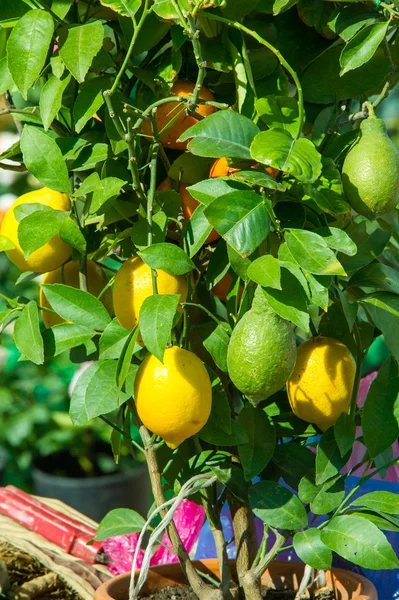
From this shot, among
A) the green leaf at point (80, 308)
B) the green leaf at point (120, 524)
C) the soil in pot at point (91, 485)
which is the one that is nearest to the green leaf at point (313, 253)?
the green leaf at point (80, 308)

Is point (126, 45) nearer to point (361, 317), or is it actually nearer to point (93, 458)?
point (361, 317)

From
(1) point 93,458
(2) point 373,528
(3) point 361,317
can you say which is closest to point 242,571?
(2) point 373,528

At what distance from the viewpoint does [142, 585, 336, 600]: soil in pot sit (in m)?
0.77

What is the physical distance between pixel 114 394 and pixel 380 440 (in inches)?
10.0

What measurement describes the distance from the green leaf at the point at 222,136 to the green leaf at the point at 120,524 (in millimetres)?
408

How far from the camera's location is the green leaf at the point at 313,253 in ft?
1.77

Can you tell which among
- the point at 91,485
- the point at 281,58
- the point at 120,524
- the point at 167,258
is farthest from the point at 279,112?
the point at 91,485

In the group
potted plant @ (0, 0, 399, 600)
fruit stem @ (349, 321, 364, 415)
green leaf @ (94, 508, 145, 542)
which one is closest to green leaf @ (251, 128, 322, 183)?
potted plant @ (0, 0, 399, 600)

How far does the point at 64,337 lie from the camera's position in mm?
688

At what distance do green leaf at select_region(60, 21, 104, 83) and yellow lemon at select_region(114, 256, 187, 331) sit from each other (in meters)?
0.17

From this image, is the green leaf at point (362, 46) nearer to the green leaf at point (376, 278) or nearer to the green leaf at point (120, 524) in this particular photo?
the green leaf at point (376, 278)

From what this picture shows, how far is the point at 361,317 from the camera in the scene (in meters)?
0.83

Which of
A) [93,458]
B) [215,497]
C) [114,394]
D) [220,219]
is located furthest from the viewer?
[93,458]

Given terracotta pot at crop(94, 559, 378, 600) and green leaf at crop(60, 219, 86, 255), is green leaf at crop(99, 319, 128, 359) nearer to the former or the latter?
green leaf at crop(60, 219, 86, 255)
